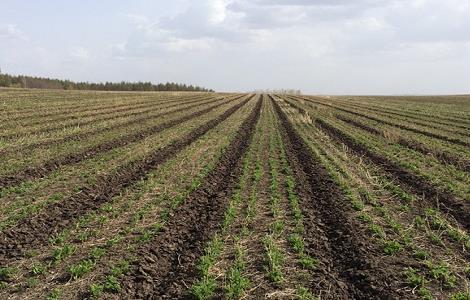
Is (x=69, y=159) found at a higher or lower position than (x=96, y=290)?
lower

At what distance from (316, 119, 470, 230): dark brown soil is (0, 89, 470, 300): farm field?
6cm

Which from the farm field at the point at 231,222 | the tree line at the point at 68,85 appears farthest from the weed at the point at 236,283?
the tree line at the point at 68,85

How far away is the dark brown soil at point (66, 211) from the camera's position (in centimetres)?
749

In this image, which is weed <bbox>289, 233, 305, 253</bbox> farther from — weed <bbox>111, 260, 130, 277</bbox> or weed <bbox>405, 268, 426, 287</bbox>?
weed <bbox>111, 260, 130, 277</bbox>

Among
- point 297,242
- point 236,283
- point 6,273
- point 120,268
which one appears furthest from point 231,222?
point 6,273

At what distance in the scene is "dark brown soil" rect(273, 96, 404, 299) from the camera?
20.1ft

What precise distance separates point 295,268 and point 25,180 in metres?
8.28

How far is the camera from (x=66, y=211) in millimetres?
9289

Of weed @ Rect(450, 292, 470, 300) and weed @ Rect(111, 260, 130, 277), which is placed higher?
weed @ Rect(450, 292, 470, 300)

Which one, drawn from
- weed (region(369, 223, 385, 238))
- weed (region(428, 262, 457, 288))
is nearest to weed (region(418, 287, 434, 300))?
weed (region(428, 262, 457, 288))

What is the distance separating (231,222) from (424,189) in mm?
5849

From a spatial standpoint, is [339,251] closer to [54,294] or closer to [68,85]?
[54,294]

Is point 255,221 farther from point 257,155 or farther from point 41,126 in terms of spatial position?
point 41,126

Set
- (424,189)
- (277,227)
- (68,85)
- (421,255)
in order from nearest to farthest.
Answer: (421,255) < (277,227) < (424,189) < (68,85)
